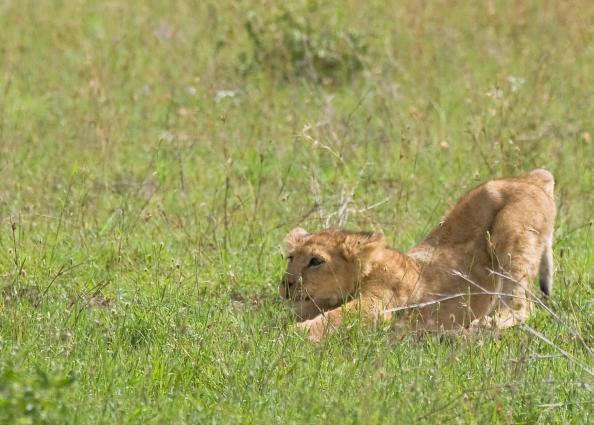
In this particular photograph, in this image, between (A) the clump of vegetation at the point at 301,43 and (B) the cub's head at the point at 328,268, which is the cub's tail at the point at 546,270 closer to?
(B) the cub's head at the point at 328,268

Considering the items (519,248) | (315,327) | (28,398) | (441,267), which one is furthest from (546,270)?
(28,398)

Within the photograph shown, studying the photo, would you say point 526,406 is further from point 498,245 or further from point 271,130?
point 271,130

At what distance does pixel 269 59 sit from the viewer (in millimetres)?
10750

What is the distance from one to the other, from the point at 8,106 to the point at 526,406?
6165mm

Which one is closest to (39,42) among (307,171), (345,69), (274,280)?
(345,69)

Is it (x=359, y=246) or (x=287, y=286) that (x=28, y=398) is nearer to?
(x=287, y=286)

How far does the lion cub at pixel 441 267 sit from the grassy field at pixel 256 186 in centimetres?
19

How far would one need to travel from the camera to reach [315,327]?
615 centimetres

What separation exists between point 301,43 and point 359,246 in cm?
433

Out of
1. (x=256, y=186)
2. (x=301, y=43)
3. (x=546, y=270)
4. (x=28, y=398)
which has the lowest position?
(x=256, y=186)

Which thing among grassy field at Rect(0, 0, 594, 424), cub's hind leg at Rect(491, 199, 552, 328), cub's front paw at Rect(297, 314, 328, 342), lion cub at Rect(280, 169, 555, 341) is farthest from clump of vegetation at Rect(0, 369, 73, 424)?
cub's hind leg at Rect(491, 199, 552, 328)

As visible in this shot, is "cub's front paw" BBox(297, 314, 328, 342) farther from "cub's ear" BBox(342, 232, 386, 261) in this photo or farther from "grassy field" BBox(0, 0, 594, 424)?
"cub's ear" BBox(342, 232, 386, 261)

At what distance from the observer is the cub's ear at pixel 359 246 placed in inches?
261

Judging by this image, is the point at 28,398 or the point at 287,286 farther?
the point at 287,286
